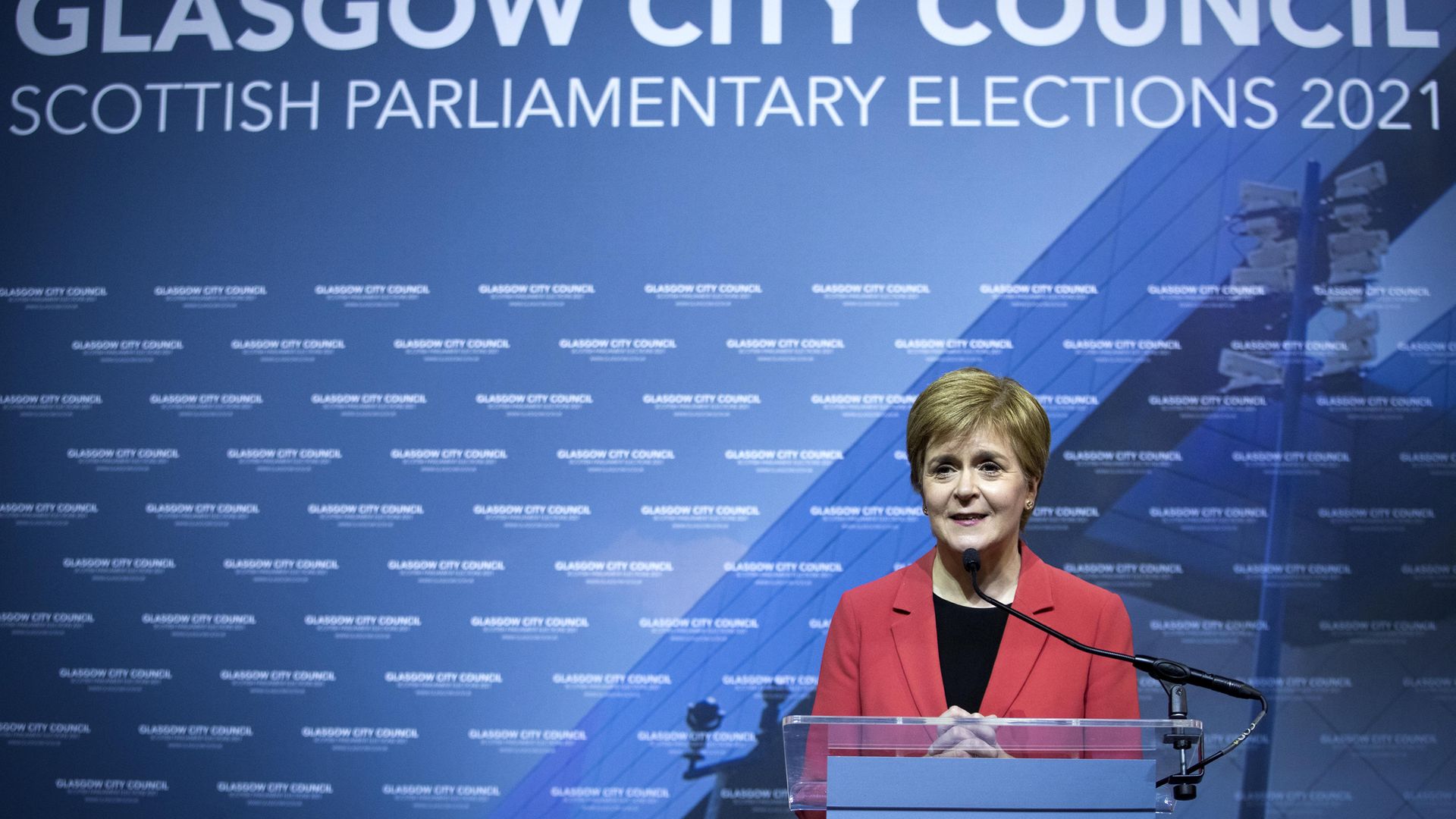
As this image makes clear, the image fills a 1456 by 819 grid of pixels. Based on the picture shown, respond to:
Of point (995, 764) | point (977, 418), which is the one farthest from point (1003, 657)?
point (995, 764)

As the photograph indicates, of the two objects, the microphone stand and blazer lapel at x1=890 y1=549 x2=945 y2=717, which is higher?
blazer lapel at x1=890 y1=549 x2=945 y2=717

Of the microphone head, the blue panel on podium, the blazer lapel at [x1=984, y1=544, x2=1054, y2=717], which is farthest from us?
the blazer lapel at [x1=984, y1=544, x2=1054, y2=717]

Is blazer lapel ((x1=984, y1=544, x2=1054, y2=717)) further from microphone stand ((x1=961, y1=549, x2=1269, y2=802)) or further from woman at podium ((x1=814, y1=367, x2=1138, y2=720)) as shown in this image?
microphone stand ((x1=961, y1=549, x2=1269, y2=802))

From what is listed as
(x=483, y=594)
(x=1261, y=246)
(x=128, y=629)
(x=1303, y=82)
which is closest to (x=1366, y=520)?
(x=1261, y=246)

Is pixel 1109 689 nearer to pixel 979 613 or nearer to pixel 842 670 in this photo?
pixel 979 613

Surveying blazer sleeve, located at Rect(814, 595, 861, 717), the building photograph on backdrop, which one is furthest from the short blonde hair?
the building photograph on backdrop

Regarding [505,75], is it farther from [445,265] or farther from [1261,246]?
[1261,246]

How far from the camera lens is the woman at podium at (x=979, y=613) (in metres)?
1.99

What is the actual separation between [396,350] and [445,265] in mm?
276

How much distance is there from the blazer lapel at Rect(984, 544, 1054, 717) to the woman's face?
115 mm

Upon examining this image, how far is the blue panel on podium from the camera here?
1510 millimetres

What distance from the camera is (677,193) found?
11.6 feet

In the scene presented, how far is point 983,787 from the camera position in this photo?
151 cm

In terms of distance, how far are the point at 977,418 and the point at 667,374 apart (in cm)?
156
